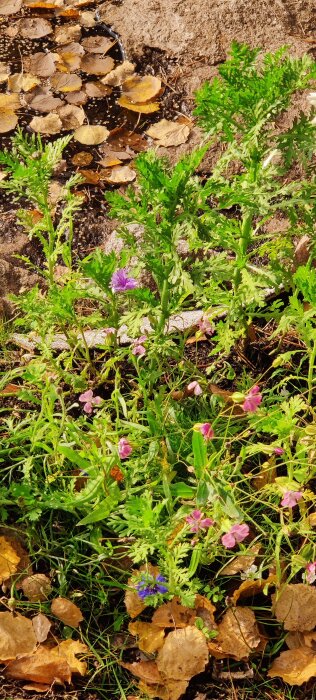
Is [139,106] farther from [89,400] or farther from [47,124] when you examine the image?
[89,400]

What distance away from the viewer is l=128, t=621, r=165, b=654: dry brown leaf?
78.9 inches

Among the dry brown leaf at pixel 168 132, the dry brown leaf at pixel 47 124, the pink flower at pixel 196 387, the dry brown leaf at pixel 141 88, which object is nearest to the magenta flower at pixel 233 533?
the pink flower at pixel 196 387

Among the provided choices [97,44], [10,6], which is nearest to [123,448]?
[97,44]

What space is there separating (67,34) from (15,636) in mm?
2492

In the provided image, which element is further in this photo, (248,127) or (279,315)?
(279,315)

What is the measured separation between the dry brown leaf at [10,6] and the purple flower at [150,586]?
2588mm

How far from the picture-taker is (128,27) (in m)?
3.59

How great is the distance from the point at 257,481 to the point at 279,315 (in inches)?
16.8

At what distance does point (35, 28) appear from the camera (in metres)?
3.63

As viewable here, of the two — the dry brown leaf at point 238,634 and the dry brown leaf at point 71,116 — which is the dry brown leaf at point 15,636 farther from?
the dry brown leaf at point 71,116

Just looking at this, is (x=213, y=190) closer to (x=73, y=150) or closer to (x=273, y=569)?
(x=273, y=569)

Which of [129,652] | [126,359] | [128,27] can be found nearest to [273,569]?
[129,652]

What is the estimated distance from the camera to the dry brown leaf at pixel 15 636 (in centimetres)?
200

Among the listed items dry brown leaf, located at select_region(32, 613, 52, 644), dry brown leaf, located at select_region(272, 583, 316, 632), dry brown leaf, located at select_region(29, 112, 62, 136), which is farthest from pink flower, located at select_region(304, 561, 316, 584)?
dry brown leaf, located at select_region(29, 112, 62, 136)
